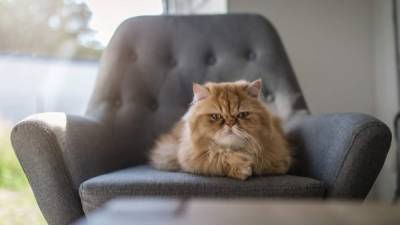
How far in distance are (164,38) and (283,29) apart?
2.20ft

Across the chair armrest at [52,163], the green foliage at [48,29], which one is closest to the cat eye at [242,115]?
the chair armrest at [52,163]

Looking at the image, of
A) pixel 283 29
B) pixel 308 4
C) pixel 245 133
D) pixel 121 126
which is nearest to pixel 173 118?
pixel 121 126

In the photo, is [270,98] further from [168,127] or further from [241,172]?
[241,172]

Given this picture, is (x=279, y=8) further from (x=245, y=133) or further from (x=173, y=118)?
(x=245, y=133)

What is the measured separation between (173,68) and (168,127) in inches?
10.3

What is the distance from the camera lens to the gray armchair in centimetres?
103

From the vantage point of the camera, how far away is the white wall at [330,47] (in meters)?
2.03

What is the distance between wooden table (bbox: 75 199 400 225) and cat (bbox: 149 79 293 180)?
450 mm

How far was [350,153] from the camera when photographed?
1.04 metres

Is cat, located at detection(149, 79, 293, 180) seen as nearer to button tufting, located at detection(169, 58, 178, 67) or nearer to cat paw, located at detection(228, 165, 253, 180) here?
cat paw, located at detection(228, 165, 253, 180)

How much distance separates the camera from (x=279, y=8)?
2014mm

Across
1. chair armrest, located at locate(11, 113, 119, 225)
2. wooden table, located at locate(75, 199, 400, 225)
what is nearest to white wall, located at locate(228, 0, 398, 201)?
chair armrest, located at locate(11, 113, 119, 225)

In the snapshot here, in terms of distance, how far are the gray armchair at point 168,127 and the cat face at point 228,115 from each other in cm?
14

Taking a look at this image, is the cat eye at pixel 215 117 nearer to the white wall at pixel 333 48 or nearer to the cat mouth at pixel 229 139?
the cat mouth at pixel 229 139
